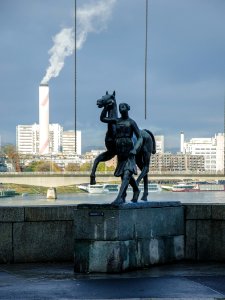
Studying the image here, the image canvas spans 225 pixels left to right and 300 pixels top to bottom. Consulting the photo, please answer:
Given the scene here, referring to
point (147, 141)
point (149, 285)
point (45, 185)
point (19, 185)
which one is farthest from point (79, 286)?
point (19, 185)

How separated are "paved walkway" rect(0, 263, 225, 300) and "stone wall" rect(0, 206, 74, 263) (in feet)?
2.08

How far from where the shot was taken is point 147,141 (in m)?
13.1

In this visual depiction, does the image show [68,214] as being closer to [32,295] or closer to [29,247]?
[29,247]

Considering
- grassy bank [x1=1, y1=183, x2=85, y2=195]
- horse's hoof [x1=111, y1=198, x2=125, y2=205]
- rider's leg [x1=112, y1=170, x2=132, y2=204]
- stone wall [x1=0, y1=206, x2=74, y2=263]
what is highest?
rider's leg [x1=112, y1=170, x2=132, y2=204]

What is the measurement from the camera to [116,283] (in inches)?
406

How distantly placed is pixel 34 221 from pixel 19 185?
122722 mm

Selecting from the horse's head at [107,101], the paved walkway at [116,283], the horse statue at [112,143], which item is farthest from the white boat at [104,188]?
the paved walkway at [116,283]

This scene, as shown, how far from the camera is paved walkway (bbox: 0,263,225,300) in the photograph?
934 centimetres

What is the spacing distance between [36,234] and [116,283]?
3.16 metres

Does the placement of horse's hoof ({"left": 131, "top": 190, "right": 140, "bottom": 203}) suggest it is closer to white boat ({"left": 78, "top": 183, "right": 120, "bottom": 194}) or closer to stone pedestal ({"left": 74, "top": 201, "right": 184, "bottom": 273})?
stone pedestal ({"left": 74, "top": 201, "right": 184, "bottom": 273})

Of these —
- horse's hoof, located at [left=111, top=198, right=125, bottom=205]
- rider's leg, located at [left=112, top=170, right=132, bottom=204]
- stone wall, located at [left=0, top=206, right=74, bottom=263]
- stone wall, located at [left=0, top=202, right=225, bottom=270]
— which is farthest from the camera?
stone wall, located at [left=0, top=206, right=74, bottom=263]

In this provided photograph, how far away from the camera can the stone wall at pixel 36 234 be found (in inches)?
515

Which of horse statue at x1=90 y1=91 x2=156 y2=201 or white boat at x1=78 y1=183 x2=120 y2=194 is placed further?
white boat at x1=78 y1=183 x2=120 y2=194

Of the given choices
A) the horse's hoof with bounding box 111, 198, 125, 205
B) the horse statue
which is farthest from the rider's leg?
the horse statue
